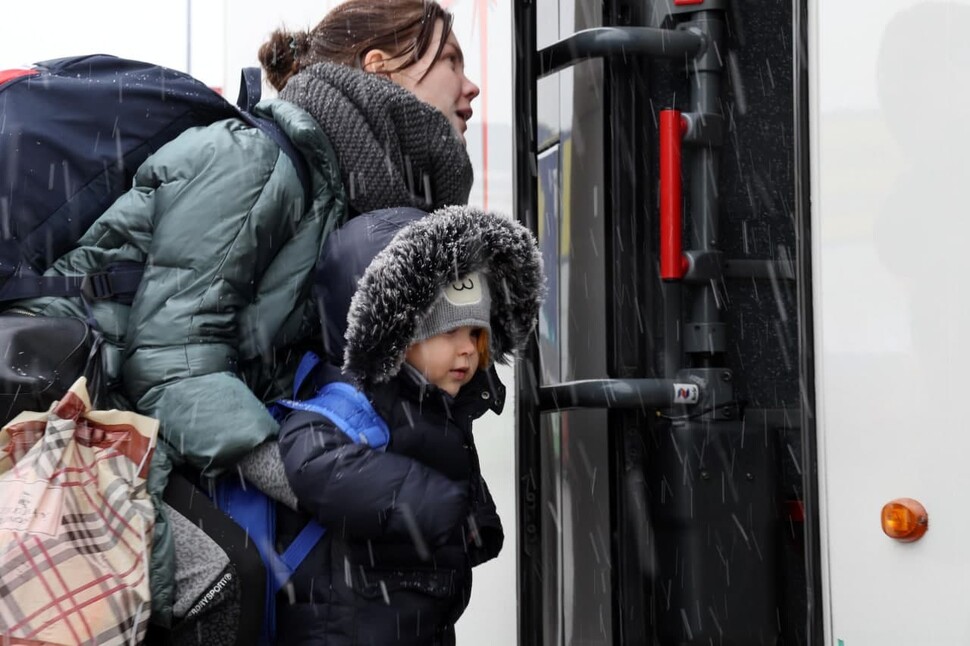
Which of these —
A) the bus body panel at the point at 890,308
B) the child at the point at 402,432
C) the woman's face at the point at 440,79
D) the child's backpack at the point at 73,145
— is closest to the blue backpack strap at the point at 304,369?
the child at the point at 402,432

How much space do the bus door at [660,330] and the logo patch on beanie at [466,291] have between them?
0.57m

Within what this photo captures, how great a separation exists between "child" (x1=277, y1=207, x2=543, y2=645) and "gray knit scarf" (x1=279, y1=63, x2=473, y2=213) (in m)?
0.08

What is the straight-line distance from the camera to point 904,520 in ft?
6.17

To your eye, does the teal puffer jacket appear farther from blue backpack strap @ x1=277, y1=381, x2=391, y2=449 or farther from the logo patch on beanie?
the logo patch on beanie

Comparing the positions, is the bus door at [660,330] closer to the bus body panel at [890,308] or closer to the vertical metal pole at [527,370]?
the vertical metal pole at [527,370]

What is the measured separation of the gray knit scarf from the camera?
6.66ft

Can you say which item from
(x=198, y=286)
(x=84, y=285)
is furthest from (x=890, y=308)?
(x=84, y=285)

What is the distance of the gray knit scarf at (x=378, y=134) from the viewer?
6.66ft

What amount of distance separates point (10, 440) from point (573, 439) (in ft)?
4.19

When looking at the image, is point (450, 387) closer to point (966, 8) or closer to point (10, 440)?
point (10, 440)

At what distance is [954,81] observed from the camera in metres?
1.81

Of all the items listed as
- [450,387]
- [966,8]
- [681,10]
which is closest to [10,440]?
[450,387]

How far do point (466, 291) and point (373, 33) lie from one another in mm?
595

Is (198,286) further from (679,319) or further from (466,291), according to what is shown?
(679,319)
